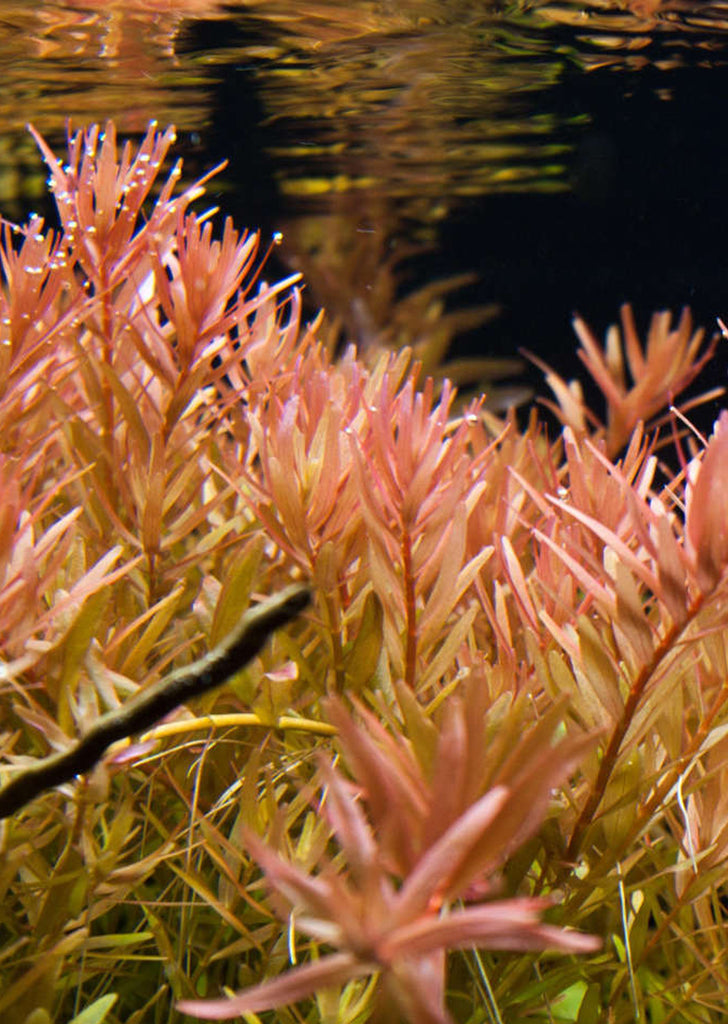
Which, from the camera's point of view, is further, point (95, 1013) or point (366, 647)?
point (366, 647)

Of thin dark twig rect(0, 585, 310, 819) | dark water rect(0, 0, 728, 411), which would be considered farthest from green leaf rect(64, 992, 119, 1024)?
dark water rect(0, 0, 728, 411)

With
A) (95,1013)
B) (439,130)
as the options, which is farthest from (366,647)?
(439,130)

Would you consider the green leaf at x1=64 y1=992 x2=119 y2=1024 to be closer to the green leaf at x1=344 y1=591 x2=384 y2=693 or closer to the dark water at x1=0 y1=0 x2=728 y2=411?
the green leaf at x1=344 y1=591 x2=384 y2=693

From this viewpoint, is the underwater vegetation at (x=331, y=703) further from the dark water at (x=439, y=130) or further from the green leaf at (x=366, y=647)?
the dark water at (x=439, y=130)

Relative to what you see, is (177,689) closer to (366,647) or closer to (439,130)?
(366,647)

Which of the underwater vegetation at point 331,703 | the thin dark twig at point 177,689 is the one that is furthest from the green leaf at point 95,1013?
the thin dark twig at point 177,689

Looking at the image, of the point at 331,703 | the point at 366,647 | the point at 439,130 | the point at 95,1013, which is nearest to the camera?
the point at 331,703

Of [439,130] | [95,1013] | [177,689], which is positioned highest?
[177,689]
